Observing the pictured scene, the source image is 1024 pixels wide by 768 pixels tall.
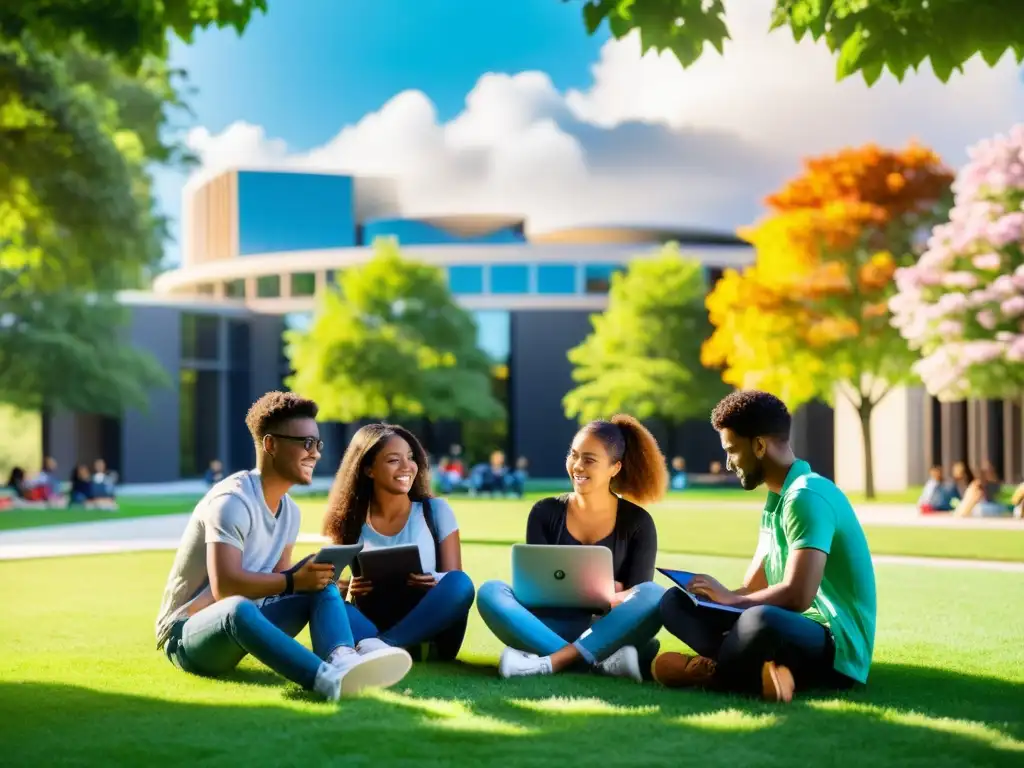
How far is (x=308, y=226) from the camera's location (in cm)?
5675

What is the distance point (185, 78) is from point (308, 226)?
25.3 m

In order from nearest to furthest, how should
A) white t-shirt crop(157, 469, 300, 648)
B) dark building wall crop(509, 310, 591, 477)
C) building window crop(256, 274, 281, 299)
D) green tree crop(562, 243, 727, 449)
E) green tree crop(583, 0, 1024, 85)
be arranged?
white t-shirt crop(157, 469, 300, 648) → green tree crop(583, 0, 1024, 85) → green tree crop(562, 243, 727, 449) → dark building wall crop(509, 310, 591, 477) → building window crop(256, 274, 281, 299)

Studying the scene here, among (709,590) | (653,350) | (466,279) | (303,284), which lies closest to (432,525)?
(709,590)

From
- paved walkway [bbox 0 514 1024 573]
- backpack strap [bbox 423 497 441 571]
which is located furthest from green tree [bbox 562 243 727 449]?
backpack strap [bbox 423 497 441 571]

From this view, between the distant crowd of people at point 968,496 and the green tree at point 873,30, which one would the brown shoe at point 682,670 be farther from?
the distant crowd of people at point 968,496

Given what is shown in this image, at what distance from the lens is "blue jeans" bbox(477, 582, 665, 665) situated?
6238mm

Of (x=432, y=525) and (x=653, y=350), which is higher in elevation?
(x=653, y=350)

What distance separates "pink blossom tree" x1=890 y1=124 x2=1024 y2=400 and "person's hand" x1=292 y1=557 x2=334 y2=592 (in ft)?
65.8

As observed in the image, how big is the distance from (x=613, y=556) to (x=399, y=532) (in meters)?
1.13

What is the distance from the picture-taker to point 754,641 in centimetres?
570

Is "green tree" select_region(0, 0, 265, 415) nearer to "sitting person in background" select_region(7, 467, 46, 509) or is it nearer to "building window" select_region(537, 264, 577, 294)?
"sitting person in background" select_region(7, 467, 46, 509)

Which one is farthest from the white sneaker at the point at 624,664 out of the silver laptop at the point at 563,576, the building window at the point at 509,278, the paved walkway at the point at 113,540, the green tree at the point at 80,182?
the building window at the point at 509,278

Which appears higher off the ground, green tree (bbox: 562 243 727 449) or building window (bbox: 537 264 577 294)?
building window (bbox: 537 264 577 294)

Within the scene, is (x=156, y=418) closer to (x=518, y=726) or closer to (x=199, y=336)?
(x=199, y=336)
